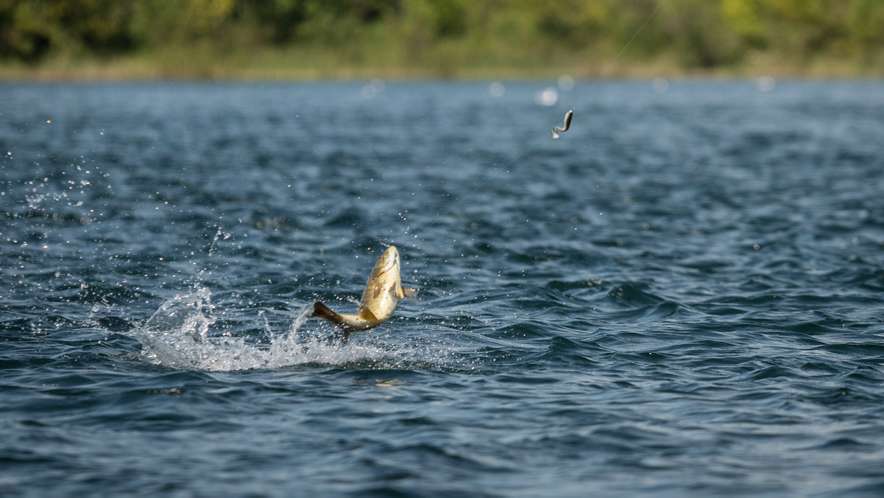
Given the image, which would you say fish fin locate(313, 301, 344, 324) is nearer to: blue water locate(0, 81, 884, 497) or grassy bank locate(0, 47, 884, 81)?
blue water locate(0, 81, 884, 497)

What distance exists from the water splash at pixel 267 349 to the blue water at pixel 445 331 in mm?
38

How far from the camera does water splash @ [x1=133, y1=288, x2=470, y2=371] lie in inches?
419

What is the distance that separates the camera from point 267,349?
36.7ft

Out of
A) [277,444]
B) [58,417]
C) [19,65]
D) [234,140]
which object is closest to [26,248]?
[58,417]

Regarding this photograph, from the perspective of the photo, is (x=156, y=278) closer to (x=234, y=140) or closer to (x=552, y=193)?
(x=552, y=193)

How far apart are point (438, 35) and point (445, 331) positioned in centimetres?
8266

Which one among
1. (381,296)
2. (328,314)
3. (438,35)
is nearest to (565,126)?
(381,296)

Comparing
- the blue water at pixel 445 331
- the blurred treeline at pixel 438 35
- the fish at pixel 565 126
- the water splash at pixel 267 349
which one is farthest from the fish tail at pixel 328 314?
the blurred treeline at pixel 438 35

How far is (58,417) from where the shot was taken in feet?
29.9

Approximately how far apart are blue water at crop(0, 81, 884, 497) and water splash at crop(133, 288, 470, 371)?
0.04 m

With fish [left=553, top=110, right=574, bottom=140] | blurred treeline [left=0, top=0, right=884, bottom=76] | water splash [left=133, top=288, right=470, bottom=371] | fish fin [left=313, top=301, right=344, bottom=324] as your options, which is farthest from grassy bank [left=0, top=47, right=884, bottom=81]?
fish fin [left=313, top=301, right=344, bottom=324]

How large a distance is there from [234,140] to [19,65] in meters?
46.8

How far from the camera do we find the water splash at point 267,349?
419 inches

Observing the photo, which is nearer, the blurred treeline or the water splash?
the water splash
